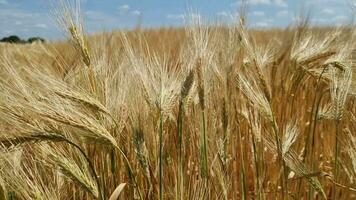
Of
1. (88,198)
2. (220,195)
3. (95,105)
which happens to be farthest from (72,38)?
(220,195)

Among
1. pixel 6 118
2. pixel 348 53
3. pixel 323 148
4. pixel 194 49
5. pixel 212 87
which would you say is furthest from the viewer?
pixel 323 148

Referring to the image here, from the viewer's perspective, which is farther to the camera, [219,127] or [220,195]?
[219,127]

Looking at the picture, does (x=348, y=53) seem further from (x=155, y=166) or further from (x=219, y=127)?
(x=155, y=166)

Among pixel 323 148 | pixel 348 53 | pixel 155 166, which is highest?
pixel 348 53

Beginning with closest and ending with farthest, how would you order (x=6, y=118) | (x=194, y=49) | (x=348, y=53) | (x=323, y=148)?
1. (x=6, y=118)
2. (x=194, y=49)
3. (x=348, y=53)
4. (x=323, y=148)

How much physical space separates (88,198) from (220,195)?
31cm

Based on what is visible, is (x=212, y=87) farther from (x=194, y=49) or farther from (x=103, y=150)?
(x=103, y=150)

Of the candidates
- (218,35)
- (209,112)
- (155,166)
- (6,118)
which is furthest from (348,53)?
(6,118)

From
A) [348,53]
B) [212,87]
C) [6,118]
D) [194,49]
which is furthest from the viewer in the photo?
[348,53]

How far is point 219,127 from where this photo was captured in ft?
4.06

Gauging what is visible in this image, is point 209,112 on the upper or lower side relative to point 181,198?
upper

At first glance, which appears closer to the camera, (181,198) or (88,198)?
(181,198)

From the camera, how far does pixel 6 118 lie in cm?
83

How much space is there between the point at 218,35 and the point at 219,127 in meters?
0.35
